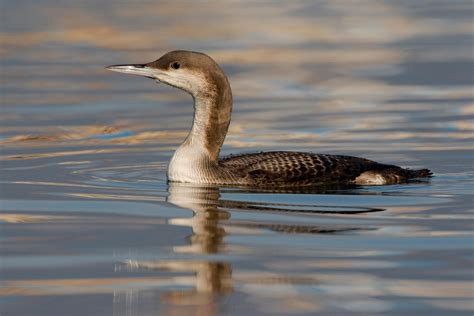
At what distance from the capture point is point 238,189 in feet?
31.9

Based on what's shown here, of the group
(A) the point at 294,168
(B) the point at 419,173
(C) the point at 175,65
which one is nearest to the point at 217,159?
(A) the point at 294,168

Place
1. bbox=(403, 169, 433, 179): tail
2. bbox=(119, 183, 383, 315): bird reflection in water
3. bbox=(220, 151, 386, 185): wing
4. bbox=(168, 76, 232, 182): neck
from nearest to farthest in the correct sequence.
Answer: bbox=(119, 183, 383, 315): bird reflection in water → bbox=(220, 151, 386, 185): wing → bbox=(168, 76, 232, 182): neck → bbox=(403, 169, 433, 179): tail

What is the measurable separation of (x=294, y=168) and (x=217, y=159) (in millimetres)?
647

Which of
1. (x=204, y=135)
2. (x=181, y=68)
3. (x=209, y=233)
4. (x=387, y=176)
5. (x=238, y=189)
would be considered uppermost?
(x=181, y=68)

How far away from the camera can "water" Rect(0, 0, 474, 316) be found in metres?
6.62

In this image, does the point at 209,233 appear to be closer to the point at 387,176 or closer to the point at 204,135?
the point at 204,135

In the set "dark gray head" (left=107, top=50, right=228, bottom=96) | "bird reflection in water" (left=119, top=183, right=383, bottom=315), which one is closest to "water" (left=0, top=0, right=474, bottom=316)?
"bird reflection in water" (left=119, top=183, right=383, bottom=315)

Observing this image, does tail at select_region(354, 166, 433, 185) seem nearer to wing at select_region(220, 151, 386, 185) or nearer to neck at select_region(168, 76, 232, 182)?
wing at select_region(220, 151, 386, 185)

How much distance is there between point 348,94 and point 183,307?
31.4 feet

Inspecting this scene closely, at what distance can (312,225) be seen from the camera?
8281 millimetres

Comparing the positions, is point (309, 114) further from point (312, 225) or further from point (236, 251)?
point (236, 251)

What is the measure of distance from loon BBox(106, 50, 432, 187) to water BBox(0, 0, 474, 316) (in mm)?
207

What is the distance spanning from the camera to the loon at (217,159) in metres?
9.84

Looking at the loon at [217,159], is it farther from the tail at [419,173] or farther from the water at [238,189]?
the water at [238,189]
